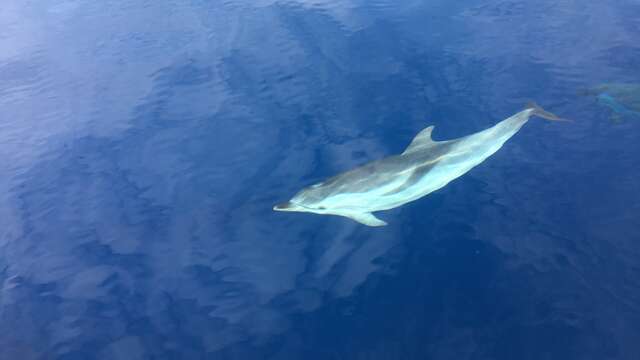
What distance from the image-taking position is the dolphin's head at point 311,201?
20.0 ft

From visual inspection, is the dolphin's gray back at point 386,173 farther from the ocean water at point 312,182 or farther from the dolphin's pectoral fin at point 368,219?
the ocean water at point 312,182

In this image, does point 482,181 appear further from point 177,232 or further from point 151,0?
point 151,0

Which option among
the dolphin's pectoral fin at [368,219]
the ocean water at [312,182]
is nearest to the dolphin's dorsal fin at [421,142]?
the ocean water at [312,182]

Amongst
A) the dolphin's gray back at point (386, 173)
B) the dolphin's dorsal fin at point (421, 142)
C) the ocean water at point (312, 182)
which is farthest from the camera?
the dolphin's dorsal fin at point (421, 142)

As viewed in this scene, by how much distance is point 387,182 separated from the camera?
615cm

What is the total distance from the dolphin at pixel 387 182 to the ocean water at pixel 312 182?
674 mm

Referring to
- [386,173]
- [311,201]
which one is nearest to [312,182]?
[311,201]

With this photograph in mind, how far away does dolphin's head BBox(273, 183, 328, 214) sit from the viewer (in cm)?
609

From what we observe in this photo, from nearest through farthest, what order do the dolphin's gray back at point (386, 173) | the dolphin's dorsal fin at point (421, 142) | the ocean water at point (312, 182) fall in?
the ocean water at point (312, 182)
the dolphin's gray back at point (386, 173)
the dolphin's dorsal fin at point (421, 142)

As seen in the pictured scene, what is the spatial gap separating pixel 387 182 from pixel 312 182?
5.30ft

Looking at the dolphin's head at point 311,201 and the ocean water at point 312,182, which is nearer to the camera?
the ocean water at point 312,182

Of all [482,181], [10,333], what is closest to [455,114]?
[482,181]

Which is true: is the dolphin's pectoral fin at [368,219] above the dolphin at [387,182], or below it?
below

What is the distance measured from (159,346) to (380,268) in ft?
8.26
